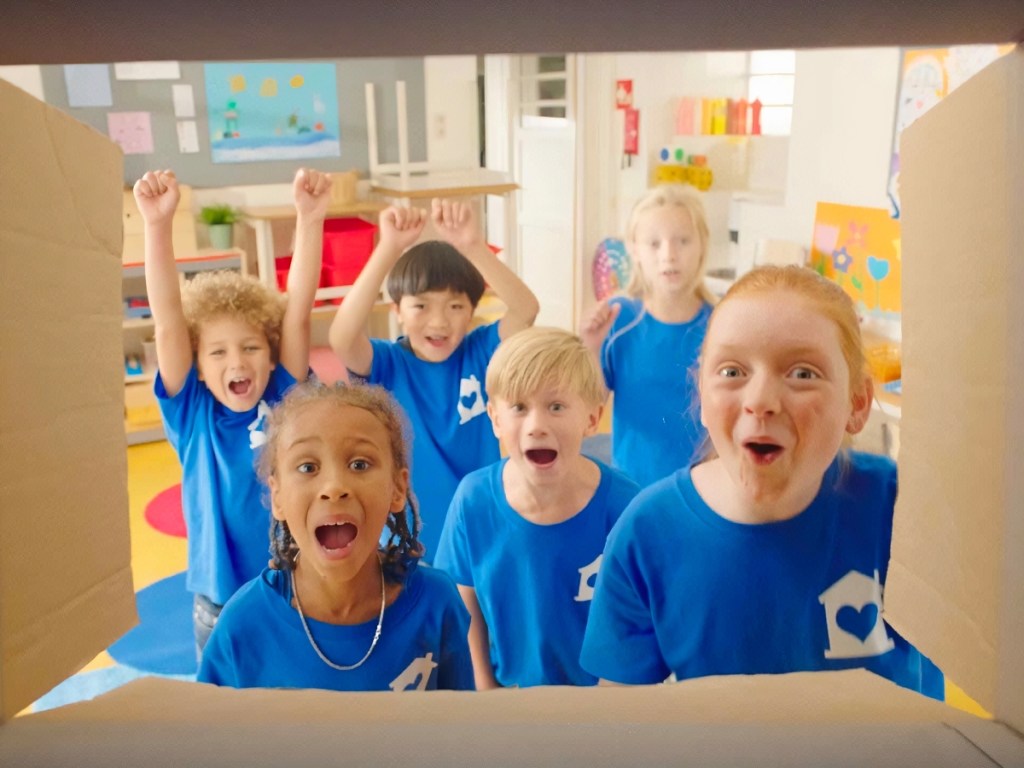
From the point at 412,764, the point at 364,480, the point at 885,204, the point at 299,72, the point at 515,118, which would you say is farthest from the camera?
the point at 515,118

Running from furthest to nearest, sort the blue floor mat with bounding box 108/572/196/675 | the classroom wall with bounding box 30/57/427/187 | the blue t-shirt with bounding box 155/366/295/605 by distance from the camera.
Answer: the classroom wall with bounding box 30/57/427/187 → the blue floor mat with bounding box 108/572/196/675 → the blue t-shirt with bounding box 155/366/295/605

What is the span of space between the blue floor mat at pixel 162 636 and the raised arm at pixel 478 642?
34.7 inches

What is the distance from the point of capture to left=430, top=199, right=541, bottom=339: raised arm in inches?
47.5

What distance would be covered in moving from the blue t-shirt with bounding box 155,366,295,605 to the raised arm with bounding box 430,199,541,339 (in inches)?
11.3

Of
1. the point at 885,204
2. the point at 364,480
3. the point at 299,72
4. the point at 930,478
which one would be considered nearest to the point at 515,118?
the point at 299,72

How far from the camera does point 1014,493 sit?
293mm

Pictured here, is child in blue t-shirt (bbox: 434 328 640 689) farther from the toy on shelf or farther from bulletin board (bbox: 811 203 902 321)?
the toy on shelf

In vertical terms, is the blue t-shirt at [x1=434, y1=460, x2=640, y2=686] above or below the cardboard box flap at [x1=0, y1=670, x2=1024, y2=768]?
below

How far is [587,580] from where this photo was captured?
968mm

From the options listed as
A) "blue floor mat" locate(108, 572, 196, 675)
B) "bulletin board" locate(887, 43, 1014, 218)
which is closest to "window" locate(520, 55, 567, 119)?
"bulletin board" locate(887, 43, 1014, 218)

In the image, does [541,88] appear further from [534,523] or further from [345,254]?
[534,523]

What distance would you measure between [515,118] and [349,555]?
378cm

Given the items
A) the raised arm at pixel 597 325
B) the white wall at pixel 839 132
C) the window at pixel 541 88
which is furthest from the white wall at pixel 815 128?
the raised arm at pixel 597 325

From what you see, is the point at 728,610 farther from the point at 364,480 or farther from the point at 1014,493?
the point at 1014,493
